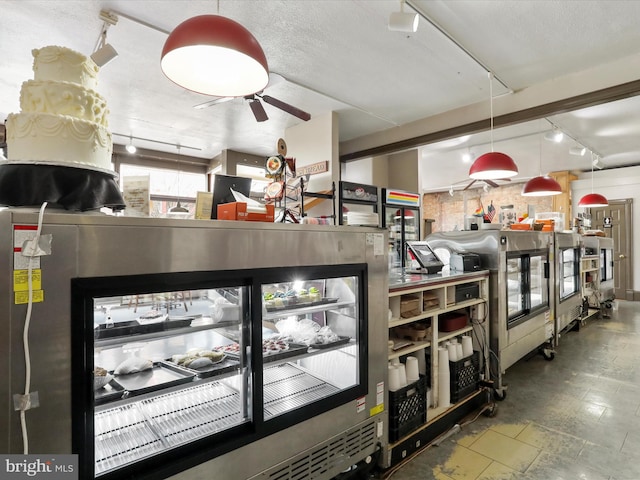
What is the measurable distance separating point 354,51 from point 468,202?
924 cm

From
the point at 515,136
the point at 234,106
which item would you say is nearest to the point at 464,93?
the point at 515,136

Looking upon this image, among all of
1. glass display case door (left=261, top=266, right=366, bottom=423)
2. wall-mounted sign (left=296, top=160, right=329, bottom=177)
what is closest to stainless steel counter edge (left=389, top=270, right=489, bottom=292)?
glass display case door (left=261, top=266, right=366, bottom=423)

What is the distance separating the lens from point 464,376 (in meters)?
2.96

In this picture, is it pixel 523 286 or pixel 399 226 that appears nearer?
pixel 523 286

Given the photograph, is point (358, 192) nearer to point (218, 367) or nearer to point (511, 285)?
point (511, 285)

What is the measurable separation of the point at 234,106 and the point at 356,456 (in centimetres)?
468

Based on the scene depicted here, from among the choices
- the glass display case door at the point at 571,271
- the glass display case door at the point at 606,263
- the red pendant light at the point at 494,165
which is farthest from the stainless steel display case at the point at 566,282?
the glass display case door at the point at 606,263

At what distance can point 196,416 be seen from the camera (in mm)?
1776

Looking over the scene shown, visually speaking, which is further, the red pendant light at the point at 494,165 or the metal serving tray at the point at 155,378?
the red pendant light at the point at 494,165

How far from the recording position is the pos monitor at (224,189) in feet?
5.71

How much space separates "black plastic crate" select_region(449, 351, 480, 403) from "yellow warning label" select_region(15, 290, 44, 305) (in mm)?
2787

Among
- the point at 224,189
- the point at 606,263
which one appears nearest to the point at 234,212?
the point at 224,189

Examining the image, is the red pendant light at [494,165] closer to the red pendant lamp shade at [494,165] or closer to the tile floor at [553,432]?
the red pendant lamp shade at [494,165]

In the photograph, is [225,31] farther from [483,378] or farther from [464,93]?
[464,93]
